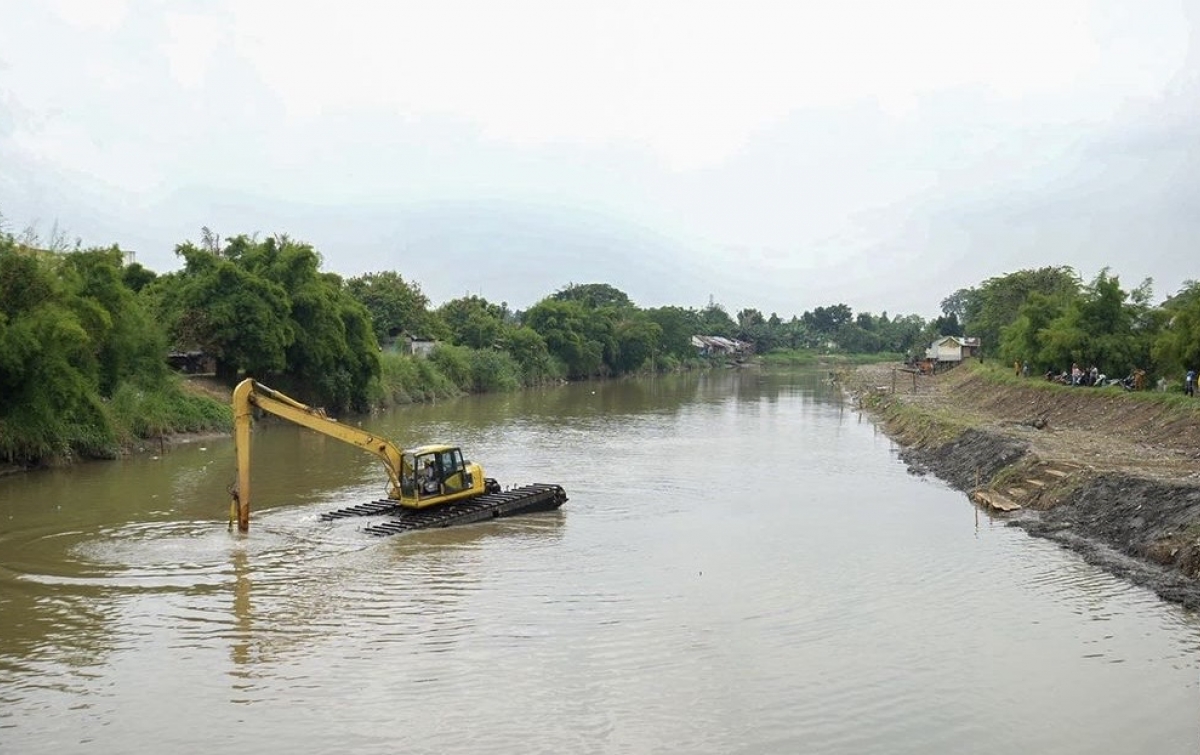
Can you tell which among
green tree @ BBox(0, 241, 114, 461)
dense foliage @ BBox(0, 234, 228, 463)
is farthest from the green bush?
green tree @ BBox(0, 241, 114, 461)

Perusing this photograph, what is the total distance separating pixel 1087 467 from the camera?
2617cm

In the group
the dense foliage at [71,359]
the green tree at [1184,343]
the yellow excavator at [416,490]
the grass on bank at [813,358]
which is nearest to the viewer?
the yellow excavator at [416,490]

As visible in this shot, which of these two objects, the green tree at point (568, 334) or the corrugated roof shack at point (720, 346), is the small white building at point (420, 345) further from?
the corrugated roof shack at point (720, 346)

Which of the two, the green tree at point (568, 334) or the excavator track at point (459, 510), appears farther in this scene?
the green tree at point (568, 334)

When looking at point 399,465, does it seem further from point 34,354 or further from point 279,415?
point 34,354

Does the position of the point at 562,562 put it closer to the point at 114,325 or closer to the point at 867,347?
the point at 114,325

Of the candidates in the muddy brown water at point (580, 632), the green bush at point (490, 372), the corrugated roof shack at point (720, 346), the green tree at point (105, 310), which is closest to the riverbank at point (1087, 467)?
the muddy brown water at point (580, 632)

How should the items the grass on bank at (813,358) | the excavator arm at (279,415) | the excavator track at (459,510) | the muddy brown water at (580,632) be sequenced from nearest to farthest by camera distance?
the muddy brown water at (580,632), the excavator arm at (279,415), the excavator track at (459,510), the grass on bank at (813,358)

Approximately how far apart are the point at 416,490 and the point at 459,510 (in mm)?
1185

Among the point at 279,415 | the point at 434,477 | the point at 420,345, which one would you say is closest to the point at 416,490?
the point at 434,477

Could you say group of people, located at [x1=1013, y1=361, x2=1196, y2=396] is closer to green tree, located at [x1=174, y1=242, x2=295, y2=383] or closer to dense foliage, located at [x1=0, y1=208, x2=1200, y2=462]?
dense foliage, located at [x1=0, y1=208, x2=1200, y2=462]

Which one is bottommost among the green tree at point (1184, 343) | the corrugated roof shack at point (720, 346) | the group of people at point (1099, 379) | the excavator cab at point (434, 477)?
Result: the excavator cab at point (434, 477)

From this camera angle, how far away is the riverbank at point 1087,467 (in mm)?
19688

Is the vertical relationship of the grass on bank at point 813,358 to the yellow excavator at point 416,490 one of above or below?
above
